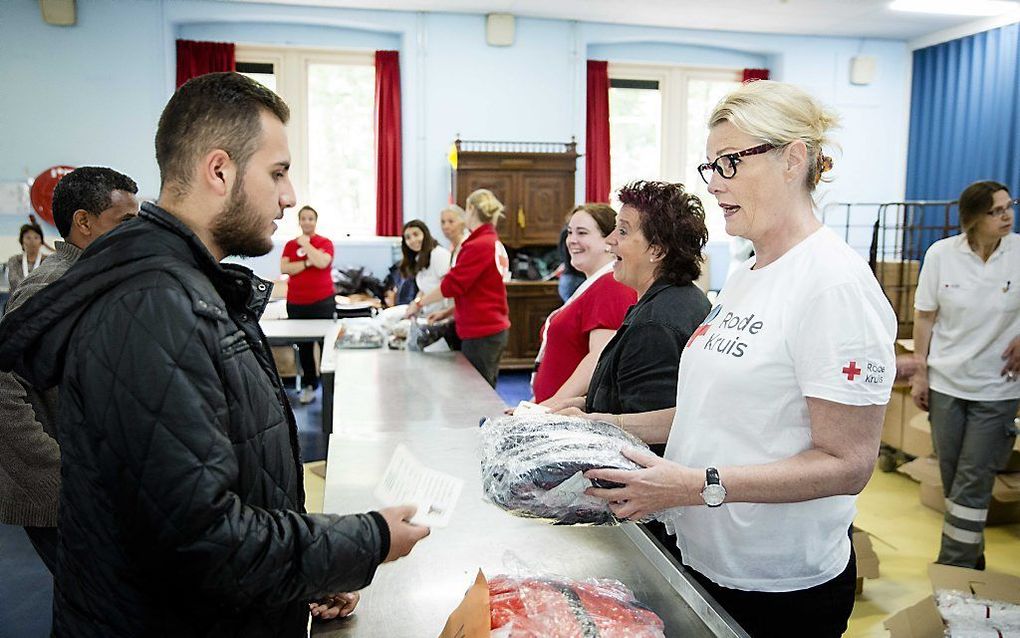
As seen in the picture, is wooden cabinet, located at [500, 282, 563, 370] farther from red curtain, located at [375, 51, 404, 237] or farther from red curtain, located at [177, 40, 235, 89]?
red curtain, located at [177, 40, 235, 89]

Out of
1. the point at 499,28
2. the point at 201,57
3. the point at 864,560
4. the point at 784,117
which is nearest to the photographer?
the point at 784,117

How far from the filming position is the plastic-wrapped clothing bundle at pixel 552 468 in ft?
3.91

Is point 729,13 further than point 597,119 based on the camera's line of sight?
No

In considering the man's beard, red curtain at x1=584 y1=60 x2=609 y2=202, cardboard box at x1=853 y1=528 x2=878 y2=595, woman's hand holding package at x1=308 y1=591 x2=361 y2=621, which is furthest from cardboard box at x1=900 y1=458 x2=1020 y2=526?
red curtain at x1=584 y1=60 x2=609 y2=202

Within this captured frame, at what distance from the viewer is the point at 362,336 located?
4.37m

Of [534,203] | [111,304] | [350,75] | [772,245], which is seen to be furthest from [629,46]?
[111,304]

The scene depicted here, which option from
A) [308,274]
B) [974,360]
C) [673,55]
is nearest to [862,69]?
[673,55]

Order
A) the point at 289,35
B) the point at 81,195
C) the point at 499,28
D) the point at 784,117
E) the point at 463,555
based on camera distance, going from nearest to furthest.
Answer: the point at 784,117 < the point at 463,555 < the point at 81,195 < the point at 499,28 < the point at 289,35

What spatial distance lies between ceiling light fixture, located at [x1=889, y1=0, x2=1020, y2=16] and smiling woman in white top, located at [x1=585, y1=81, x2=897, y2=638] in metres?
7.19

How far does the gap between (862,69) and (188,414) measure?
30.4 feet

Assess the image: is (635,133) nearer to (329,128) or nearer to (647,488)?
(329,128)

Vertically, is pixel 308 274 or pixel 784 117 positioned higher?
pixel 784 117

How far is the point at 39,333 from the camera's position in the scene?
97cm

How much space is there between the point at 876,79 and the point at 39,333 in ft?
31.1
